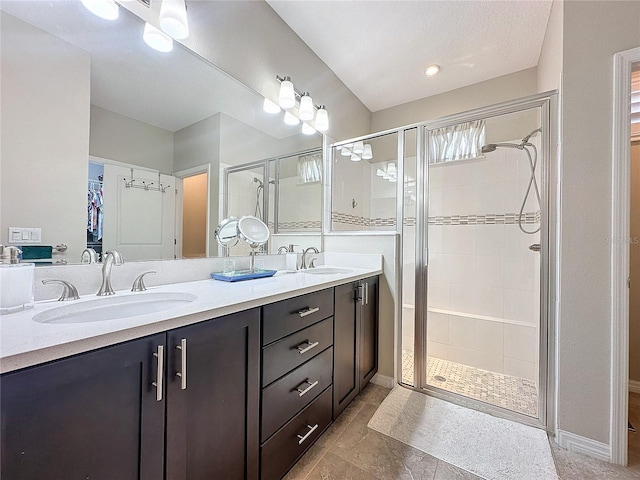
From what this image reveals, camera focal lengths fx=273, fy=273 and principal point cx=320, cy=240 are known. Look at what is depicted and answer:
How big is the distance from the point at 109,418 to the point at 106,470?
119 millimetres

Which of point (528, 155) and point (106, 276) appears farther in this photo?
point (528, 155)

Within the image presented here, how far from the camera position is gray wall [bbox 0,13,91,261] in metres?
0.88

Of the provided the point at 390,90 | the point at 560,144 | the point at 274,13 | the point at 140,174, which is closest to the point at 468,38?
the point at 390,90

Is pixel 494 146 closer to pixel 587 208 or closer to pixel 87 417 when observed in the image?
pixel 587 208

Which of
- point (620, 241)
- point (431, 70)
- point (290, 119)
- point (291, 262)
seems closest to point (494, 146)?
point (431, 70)

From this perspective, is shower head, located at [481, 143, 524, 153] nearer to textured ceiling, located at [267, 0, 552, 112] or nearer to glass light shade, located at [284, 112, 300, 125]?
textured ceiling, located at [267, 0, 552, 112]

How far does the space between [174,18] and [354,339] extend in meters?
1.88

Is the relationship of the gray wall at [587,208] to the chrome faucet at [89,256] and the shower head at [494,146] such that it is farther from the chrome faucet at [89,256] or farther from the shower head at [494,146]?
the chrome faucet at [89,256]

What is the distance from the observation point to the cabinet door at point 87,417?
1.73ft

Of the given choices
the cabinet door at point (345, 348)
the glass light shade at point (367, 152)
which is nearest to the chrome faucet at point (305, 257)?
the cabinet door at point (345, 348)

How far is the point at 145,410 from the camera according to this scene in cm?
70

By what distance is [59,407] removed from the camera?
58 cm

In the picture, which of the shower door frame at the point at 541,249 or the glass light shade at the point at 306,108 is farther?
the glass light shade at the point at 306,108

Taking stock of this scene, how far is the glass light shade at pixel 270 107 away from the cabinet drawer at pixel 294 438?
177 centimetres
